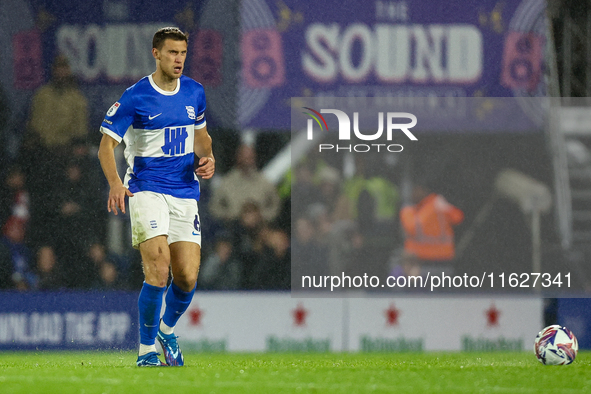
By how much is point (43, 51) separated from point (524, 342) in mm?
5260

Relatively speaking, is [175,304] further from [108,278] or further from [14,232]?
[14,232]

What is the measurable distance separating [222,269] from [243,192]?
0.75 metres

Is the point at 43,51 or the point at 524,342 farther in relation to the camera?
the point at 43,51

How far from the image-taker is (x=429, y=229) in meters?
8.93

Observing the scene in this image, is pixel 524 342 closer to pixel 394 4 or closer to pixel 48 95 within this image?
pixel 394 4

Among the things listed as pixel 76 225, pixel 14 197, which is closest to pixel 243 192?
pixel 76 225

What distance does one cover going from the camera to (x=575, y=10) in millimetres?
9148

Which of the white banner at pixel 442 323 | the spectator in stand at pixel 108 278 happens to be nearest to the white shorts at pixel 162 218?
the white banner at pixel 442 323

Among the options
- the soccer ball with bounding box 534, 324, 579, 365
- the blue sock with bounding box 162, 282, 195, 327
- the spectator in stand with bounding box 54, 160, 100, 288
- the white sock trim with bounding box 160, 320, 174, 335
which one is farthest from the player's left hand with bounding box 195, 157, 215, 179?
the spectator in stand with bounding box 54, 160, 100, 288

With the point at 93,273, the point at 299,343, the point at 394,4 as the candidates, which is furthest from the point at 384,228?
the point at 93,273

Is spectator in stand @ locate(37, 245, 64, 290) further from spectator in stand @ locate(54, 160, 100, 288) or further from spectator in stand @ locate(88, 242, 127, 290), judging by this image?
spectator in stand @ locate(88, 242, 127, 290)

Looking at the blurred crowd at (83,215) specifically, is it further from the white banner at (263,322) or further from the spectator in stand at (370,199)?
the spectator in stand at (370,199)

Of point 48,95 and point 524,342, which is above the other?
point 48,95

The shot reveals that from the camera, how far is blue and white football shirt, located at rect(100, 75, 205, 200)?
224 inches
